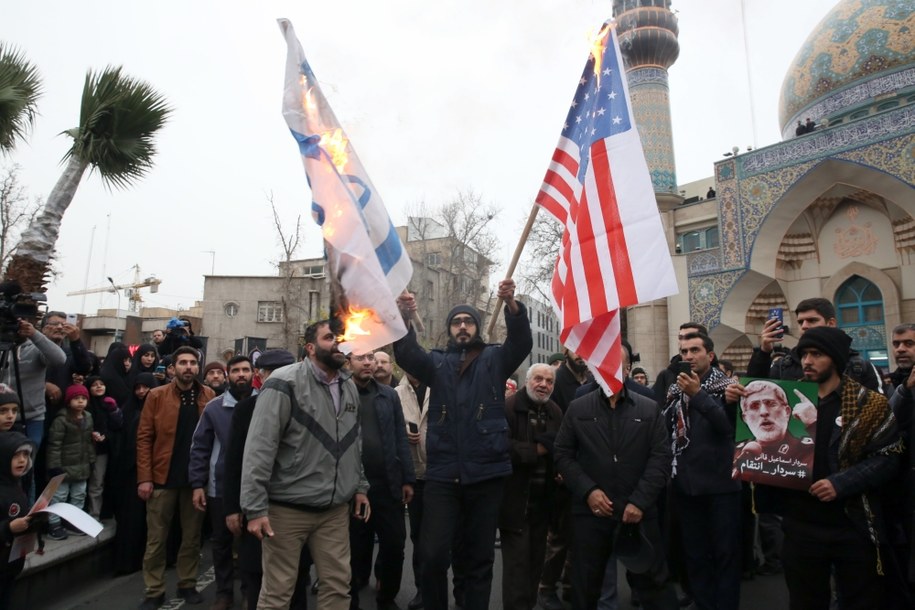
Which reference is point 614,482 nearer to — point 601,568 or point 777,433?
point 601,568

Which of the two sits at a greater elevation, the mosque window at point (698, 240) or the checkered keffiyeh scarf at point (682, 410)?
the mosque window at point (698, 240)

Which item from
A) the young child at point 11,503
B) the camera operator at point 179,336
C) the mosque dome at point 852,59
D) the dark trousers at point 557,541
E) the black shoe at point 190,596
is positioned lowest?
the black shoe at point 190,596

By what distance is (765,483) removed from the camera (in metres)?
3.64

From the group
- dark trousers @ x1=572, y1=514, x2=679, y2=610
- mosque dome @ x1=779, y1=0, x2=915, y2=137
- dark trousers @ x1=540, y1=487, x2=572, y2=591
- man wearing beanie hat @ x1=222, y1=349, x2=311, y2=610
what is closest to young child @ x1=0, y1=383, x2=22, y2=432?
man wearing beanie hat @ x1=222, y1=349, x2=311, y2=610

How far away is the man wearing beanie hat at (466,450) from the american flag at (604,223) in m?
0.49

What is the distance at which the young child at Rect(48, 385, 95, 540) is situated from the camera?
5758 mm

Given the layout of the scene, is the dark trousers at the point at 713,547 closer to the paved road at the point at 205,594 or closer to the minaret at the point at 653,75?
the paved road at the point at 205,594

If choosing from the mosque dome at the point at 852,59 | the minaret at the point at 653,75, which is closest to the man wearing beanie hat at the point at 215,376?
the minaret at the point at 653,75

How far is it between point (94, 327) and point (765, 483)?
49.1m

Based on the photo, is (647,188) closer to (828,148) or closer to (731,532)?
(731,532)

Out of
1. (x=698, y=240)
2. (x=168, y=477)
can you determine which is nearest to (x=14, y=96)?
(x=168, y=477)

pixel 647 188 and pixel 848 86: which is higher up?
pixel 848 86

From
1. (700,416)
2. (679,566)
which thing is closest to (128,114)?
(700,416)

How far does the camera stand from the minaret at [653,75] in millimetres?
23109
